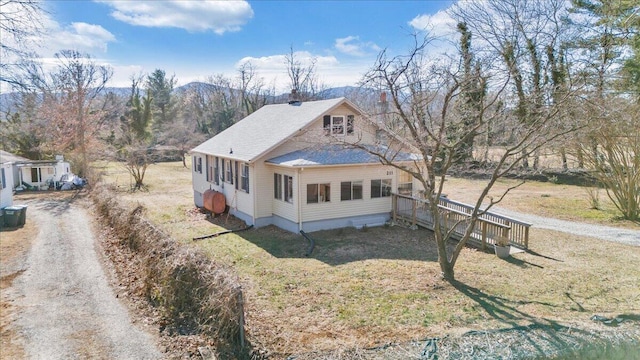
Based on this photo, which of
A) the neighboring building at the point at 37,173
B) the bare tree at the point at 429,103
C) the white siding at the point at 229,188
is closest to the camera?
the bare tree at the point at 429,103

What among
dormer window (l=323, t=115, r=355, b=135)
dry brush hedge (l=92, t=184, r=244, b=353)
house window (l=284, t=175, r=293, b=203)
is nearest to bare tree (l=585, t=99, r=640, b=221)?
dormer window (l=323, t=115, r=355, b=135)

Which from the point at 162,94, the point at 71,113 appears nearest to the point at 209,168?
the point at 71,113

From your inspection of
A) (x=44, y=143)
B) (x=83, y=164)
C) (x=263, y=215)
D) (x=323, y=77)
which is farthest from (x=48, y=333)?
(x=323, y=77)

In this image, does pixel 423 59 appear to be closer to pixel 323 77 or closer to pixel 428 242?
pixel 428 242

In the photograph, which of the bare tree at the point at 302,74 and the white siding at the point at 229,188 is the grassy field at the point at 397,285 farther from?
the bare tree at the point at 302,74

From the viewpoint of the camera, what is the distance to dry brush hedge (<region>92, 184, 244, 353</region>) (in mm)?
7699

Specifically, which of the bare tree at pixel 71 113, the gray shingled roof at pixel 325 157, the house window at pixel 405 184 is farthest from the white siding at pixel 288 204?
the bare tree at pixel 71 113

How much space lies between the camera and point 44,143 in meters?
33.8

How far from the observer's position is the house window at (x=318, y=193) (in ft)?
50.4

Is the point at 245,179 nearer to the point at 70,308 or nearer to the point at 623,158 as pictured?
the point at 70,308

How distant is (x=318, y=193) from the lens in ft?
51.0

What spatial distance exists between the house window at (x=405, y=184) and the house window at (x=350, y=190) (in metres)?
2.12

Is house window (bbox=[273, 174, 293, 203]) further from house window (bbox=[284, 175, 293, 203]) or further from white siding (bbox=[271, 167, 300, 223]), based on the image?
white siding (bbox=[271, 167, 300, 223])

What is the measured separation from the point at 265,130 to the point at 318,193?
4818mm
